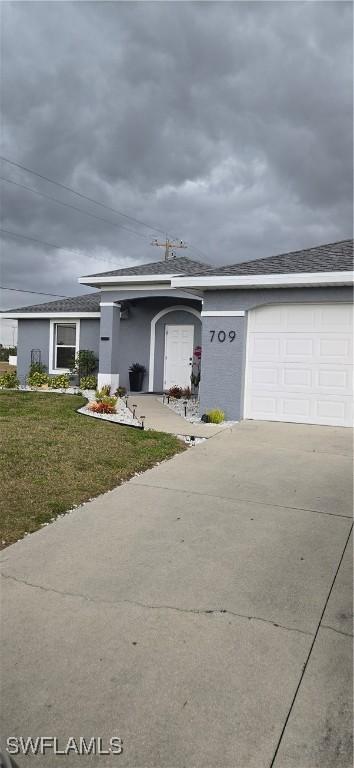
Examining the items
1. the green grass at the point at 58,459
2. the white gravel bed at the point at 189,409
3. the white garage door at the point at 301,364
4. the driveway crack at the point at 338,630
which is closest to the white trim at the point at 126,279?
the white gravel bed at the point at 189,409

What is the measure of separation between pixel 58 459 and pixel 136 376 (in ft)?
31.6

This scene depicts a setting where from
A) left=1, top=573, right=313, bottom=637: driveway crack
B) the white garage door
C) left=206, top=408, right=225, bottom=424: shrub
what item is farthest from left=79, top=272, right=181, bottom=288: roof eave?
left=1, top=573, right=313, bottom=637: driveway crack

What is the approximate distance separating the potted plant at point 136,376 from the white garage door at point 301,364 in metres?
6.21

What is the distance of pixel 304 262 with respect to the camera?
33.8ft

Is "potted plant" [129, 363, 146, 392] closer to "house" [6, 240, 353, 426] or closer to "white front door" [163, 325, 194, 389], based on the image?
"white front door" [163, 325, 194, 389]

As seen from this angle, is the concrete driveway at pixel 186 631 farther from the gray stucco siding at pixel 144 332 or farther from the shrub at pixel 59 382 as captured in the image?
the shrub at pixel 59 382

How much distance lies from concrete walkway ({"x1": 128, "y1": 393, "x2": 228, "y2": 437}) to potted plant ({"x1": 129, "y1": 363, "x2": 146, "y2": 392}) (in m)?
2.61

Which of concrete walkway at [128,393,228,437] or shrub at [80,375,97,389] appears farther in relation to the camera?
shrub at [80,375,97,389]

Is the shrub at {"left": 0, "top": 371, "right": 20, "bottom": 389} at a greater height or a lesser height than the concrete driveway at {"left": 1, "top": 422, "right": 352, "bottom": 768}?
greater

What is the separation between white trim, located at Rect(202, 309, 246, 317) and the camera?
1051cm

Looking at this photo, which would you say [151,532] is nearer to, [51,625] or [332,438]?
[51,625]

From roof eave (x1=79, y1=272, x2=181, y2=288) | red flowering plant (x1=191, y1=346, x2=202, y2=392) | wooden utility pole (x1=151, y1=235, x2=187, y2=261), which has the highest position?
wooden utility pole (x1=151, y1=235, x2=187, y2=261)

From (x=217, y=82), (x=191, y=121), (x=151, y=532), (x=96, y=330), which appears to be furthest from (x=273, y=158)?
(x=151, y=532)

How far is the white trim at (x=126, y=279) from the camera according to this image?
1391cm
